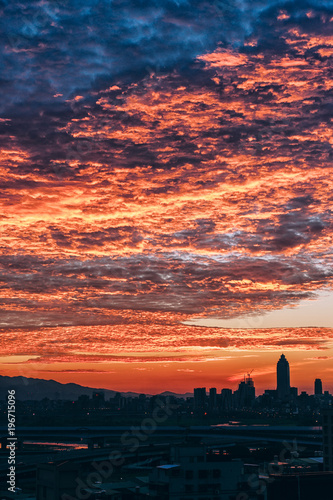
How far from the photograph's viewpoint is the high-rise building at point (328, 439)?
347ft

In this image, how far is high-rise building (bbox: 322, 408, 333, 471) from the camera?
10588cm

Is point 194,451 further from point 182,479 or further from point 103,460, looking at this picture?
point 103,460

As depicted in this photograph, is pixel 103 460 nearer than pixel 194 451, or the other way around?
pixel 194 451

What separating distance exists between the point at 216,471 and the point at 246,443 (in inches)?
5794

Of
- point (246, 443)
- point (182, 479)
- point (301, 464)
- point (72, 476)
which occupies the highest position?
point (72, 476)

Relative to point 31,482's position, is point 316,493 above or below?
above

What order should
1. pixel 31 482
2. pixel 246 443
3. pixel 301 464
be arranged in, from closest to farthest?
1. pixel 301 464
2. pixel 31 482
3. pixel 246 443

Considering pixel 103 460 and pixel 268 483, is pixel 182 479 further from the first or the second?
pixel 103 460

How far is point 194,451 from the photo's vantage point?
5953cm

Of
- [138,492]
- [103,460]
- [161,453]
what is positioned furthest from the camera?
[161,453]

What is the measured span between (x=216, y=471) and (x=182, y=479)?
12.4ft

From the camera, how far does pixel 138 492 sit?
62281 millimetres

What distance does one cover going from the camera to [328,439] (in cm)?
10831

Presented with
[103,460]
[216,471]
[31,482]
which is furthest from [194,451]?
[103,460]
